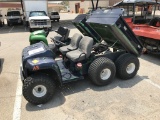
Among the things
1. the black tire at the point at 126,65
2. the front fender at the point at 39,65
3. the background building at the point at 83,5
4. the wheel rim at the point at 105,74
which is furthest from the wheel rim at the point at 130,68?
the background building at the point at 83,5

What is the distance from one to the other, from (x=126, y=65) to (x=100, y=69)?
0.84 meters

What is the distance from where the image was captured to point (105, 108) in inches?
142

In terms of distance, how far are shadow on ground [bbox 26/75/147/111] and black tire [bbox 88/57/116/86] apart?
0.18 meters

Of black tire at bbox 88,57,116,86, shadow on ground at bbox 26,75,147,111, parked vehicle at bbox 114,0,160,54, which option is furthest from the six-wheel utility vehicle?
parked vehicle at bbox 114,0,160,54

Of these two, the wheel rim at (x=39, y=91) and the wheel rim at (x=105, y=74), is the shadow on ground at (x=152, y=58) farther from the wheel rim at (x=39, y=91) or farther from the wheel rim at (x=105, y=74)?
the wheel rim at (x=39, y=91)

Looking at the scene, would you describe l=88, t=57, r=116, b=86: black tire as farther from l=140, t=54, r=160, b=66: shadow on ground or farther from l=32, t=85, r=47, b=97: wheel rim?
l=140, t=54, r=160, b=66: shadow on ground

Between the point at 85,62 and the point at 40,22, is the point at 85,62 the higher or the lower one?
the lower one

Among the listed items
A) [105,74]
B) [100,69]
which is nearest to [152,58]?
[105,74]

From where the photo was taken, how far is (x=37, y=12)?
16.4 meters

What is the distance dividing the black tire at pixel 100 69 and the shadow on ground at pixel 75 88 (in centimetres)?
18

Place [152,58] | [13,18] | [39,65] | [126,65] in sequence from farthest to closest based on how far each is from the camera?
[13,18] < [152,58] < [126,65] < [39,65]

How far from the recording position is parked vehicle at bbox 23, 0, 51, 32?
15.0 m

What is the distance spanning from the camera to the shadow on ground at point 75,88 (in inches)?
148

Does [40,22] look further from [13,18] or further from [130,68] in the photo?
[130,68]
